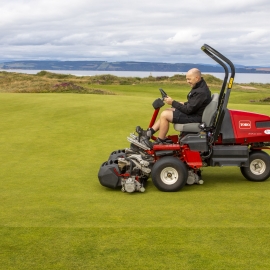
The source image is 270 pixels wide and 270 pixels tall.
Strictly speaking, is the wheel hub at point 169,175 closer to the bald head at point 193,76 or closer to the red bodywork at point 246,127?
the red bodywork at point 246,127

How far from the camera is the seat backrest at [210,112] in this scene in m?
8.15

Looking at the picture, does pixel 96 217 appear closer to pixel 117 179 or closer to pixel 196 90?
pixel 117 179

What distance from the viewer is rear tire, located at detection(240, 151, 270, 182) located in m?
8.63

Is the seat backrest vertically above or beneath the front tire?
above

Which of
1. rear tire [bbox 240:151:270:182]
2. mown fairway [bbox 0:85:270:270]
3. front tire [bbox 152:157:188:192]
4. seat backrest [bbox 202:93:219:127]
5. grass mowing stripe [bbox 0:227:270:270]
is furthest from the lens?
rear tire [bbox 240:151:270:182]

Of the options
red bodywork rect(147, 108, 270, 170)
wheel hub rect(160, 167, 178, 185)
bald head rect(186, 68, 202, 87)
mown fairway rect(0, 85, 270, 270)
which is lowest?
mown fairway rect(0, 85, 270, 270)

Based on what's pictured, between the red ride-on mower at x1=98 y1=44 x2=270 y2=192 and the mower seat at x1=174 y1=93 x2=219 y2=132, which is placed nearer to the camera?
the red ride-on mower at x1=98 y1=44 x2=270 y2=192

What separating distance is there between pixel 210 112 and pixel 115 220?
2946 millimetres

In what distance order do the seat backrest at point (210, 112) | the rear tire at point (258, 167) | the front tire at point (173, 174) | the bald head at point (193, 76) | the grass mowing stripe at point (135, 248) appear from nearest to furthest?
the grass mowing stripe at point (135, 248)
the front tire at point (173, 174)
the seat backrest at point (210, 112)
the bald head at point (193, 76)
the rear tire at point (258, 167)

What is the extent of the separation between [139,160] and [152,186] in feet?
1.93

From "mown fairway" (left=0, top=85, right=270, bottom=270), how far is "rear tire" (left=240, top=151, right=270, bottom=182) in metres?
0.17

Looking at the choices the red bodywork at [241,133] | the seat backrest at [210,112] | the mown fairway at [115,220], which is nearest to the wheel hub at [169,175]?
the mown fairway at [115,220]

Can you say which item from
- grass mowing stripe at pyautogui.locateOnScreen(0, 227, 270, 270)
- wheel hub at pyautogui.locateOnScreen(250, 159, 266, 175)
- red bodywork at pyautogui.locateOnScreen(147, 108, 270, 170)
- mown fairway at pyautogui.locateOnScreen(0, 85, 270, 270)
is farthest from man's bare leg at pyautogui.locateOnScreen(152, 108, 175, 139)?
grass mowing stripe at pyautogui.locateOnScreen(0, 227, 270, 270)

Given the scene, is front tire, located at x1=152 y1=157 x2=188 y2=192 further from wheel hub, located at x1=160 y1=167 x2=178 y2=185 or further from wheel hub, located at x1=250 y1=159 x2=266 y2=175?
wheel hub, located at x1=250 y1=159 x2=266 y2=175
